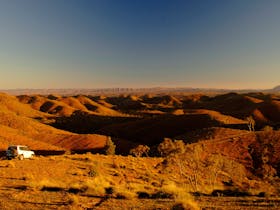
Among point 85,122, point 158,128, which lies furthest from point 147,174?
point 85,122

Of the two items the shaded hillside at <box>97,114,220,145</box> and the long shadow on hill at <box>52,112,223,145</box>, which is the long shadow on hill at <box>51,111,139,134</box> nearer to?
the long shadow on hill at <box>52,112,223,145</box>

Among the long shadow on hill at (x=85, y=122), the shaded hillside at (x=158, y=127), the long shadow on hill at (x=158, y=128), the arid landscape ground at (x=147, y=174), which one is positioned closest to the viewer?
Result: the arid landscape ground at (x=147, y=174)

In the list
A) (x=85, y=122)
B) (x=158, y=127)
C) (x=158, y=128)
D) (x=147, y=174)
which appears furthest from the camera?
(x=85, y=122)

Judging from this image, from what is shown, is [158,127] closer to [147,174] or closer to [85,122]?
[85,122]

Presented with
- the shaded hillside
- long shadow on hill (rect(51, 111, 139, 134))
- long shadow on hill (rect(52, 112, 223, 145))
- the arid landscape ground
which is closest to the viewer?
the arid landscape ground

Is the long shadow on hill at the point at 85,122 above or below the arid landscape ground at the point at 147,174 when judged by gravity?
below

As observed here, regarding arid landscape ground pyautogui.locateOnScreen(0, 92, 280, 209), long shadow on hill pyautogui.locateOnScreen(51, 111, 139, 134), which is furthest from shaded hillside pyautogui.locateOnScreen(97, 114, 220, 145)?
long shadow on hill pyautogui.locateOnScreen(51, 111, 139, 134)

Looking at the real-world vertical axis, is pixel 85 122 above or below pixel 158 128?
below

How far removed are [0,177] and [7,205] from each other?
22.5 feet

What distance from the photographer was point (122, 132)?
72.5m

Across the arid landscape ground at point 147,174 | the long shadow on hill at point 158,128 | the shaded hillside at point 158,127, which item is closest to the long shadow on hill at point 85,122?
the long shadow on hill at point 158,128

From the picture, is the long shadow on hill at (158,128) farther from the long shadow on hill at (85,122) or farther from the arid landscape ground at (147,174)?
the long shadow on hill at (85,122)

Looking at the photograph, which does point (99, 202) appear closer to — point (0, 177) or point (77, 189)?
point (77, 189)

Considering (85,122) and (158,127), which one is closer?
(158,127)
